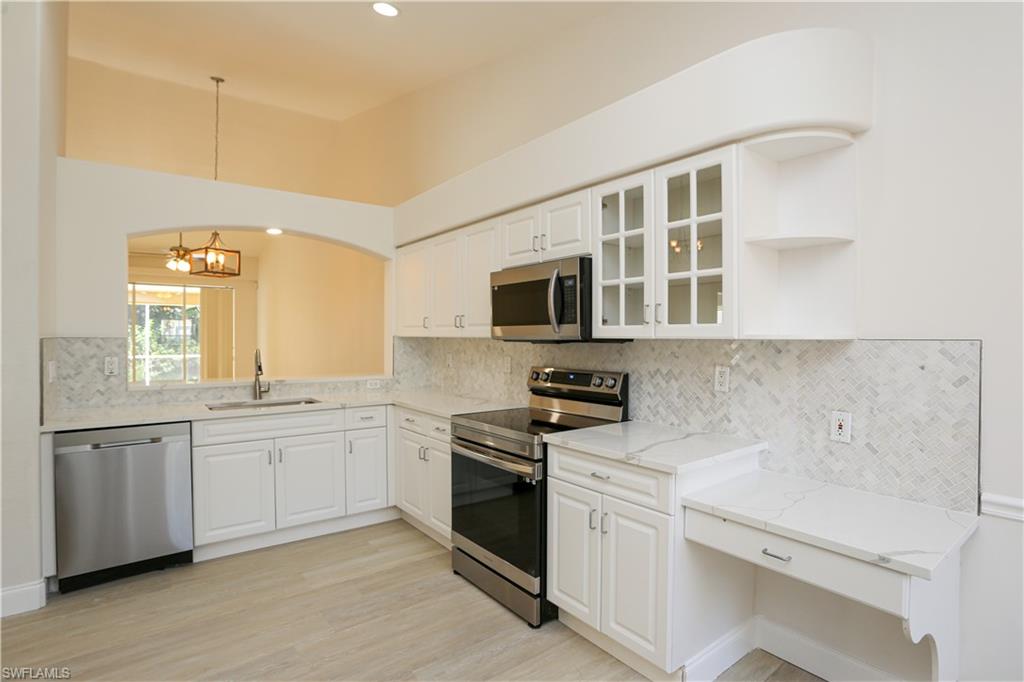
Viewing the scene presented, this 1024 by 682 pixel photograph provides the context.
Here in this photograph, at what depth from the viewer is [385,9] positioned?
11.1ft

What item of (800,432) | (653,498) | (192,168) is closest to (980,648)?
(800,432)

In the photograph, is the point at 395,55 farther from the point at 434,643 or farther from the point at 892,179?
the point at 434,643

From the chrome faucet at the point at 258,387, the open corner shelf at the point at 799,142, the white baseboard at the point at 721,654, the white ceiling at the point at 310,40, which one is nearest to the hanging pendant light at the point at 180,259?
the white ceiling at the point at 310,40

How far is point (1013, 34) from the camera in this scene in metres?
1.72

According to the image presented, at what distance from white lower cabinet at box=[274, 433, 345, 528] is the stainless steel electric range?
106 cm

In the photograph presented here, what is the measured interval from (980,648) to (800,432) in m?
0.87

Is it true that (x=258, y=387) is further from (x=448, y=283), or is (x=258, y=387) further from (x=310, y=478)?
(x=448, y=283)

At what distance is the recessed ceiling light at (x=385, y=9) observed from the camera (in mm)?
3311

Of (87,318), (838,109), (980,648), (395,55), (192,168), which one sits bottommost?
(980,648)

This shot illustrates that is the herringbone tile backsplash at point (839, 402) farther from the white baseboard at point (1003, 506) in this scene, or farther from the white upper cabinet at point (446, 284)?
the white upper cabinet at point (446, 284)

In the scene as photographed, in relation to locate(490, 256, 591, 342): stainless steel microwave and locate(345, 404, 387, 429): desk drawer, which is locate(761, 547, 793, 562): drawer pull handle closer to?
locate(490, 256, 591, 342): stainless steel microwave

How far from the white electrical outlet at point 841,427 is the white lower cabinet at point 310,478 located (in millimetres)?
2980

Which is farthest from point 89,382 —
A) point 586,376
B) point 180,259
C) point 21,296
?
point 586,376

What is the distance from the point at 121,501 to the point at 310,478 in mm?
1038
